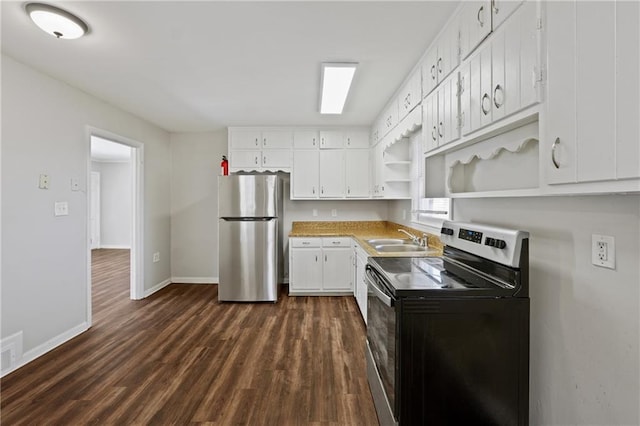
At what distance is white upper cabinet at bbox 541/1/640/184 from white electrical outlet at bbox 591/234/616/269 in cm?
34

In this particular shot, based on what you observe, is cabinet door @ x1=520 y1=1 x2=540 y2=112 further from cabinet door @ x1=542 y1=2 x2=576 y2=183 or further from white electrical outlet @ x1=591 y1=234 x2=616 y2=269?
white electrical outlet @ x1=591 y1=234 x2=616 y2=269

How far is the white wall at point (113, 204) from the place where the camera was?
819 centimetres

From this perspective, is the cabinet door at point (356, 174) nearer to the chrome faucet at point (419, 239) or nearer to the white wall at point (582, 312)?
the chrome faucet at point (419, 239)

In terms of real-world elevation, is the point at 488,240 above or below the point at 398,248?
above

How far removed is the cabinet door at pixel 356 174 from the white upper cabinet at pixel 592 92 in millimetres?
3418

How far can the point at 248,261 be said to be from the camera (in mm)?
4004

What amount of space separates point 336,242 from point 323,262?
1.11 ft

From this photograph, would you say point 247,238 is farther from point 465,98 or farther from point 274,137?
point 465,98

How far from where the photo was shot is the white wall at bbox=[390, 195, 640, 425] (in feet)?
3.36

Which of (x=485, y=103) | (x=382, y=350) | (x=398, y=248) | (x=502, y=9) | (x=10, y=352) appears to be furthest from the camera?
(x=398, y=248)

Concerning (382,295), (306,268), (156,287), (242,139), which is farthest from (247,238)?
(382,295)

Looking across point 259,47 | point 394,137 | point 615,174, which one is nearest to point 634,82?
point 615,174

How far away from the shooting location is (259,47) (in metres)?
2.21

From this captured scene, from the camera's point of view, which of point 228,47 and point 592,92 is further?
point 228,47
